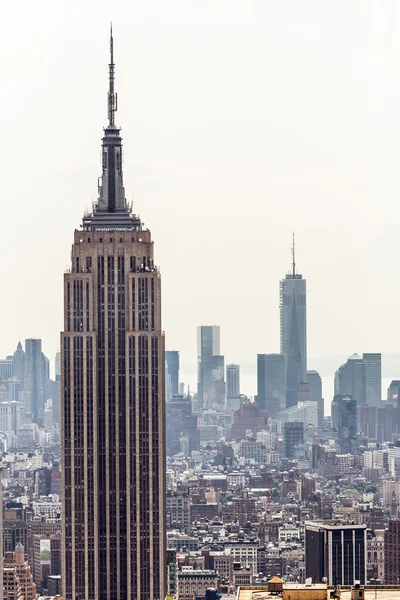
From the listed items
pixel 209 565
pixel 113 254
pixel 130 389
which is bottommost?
pixel 209 565

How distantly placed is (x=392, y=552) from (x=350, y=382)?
117ft

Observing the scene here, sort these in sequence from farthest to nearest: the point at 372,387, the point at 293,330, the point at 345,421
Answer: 1. the point at 345,421
2. the point at 372,387
3. the point at 293,330

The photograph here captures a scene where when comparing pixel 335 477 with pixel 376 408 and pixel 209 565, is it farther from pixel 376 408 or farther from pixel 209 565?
pixel 209 565

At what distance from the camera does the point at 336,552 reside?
4950cm

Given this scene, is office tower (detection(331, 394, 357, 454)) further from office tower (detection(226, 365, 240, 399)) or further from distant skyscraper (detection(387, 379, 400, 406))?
office tower (detection(226, 365, 240, 399))

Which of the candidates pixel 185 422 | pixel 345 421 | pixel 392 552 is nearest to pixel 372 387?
pixel 345 421

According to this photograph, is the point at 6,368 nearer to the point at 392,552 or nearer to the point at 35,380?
the point at 35,380

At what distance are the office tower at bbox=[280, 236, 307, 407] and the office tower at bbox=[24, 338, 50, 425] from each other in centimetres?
747

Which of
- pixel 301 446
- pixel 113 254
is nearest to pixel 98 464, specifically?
pixel 113 254

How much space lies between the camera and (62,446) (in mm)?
38781

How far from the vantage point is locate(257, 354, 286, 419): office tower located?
87506 millimetres

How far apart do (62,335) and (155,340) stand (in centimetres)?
172

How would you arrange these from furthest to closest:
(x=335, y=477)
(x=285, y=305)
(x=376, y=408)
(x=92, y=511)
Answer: (x=376, y=408), (x=335, y=477), (x=285, y=305), (x=92, y=511)

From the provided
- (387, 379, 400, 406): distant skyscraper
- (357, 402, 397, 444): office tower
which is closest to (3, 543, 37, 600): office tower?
(387, 379, 400, 406): distant skyscraper
